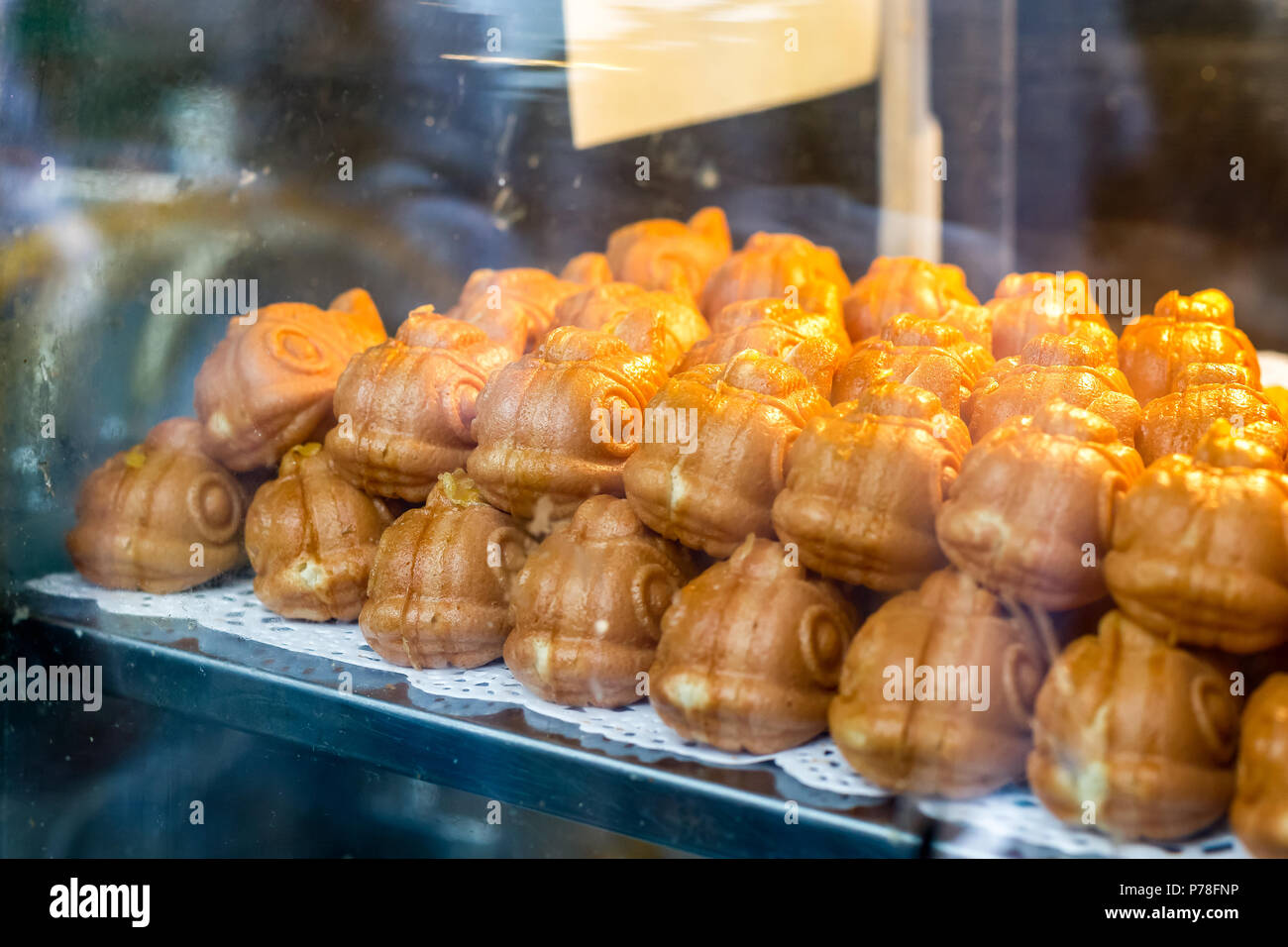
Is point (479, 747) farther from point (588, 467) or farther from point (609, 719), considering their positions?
point (588, 467)

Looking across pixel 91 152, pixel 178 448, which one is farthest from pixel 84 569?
pixel 91 152

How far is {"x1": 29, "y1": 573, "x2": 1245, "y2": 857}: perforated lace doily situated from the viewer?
111 centimetres

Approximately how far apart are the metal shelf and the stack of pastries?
0.06 m

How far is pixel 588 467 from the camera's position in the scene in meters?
1.49

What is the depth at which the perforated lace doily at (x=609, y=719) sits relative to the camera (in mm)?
1114

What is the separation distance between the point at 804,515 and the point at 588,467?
0.34 meters

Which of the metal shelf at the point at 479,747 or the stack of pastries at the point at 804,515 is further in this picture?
the metal shelf at the point at 479,747

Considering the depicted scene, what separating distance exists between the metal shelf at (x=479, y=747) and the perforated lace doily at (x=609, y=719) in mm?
14

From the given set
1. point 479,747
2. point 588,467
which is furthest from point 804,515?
point 479,747

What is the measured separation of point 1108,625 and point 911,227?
226cm

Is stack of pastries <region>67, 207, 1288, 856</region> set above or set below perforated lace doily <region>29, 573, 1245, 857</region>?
above

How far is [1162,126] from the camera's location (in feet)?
9.37
